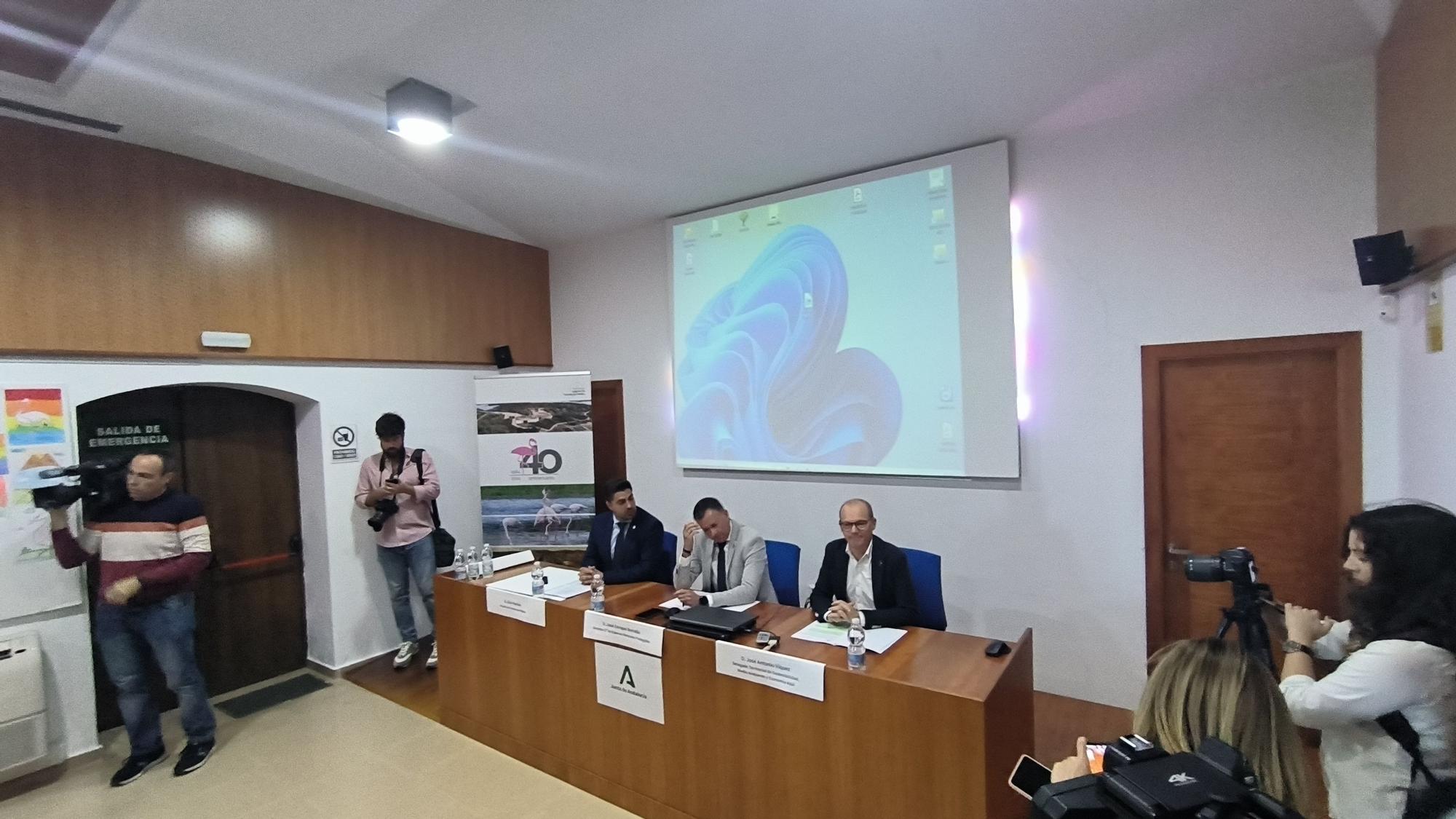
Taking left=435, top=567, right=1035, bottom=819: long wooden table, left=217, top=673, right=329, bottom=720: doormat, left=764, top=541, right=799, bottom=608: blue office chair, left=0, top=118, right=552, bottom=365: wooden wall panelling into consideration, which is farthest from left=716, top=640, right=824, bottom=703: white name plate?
left=0, top=118, right=552, bottom=365: wooden wall panelling

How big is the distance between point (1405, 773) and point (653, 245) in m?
4.47

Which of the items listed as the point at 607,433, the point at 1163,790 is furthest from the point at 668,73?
the point at 1163,790

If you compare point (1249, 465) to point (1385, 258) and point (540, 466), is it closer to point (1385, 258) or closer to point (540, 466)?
point (1385, 258)

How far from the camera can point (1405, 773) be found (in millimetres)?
1410

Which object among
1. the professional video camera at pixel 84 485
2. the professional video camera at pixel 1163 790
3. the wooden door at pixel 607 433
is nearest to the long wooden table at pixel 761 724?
the professional video camera at pixel 1163 790

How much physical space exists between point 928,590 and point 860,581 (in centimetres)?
32

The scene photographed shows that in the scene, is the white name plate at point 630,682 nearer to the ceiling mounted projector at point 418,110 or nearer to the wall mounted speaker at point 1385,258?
the ceiling mounted projector at point 418,110

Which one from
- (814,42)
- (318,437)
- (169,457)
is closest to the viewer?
(814,42)

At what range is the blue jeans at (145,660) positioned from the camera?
10.2ft

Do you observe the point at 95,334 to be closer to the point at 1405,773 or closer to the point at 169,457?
the point at 169,457

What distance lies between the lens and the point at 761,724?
2266mm

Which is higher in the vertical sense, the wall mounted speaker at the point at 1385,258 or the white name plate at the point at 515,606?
the wall mounted speaker at the point at 1385,258

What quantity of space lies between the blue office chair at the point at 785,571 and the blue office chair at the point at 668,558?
55cm

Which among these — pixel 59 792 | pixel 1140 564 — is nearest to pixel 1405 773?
pixel 1140 564
